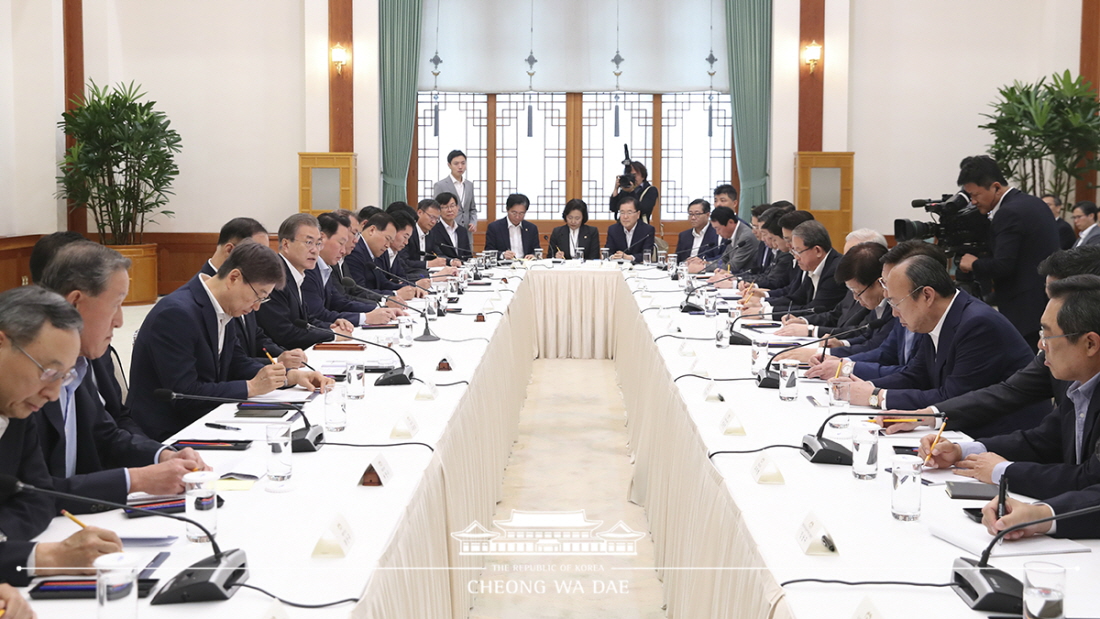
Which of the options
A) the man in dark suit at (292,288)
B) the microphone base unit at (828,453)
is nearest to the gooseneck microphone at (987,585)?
the microphone base unit at (828,453)

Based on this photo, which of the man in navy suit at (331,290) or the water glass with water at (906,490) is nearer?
the water glass with water at (906,490)

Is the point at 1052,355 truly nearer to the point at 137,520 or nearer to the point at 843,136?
the point at 137,520

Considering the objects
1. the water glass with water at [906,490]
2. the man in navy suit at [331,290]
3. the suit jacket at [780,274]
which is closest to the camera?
the water glass with water at [906,490]

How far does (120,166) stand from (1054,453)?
8.61 meters

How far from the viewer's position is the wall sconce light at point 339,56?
955cm

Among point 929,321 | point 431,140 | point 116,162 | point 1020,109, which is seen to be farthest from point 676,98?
point 929,321

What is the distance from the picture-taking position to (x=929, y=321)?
2.94 meters

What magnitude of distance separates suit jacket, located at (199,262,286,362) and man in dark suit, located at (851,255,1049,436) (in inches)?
79.6

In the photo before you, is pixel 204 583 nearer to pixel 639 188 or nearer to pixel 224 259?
pixel 224 259

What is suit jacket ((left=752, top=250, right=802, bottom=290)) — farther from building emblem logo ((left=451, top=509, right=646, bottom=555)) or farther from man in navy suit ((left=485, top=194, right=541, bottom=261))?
building emblem logo ((left=451, top=509, right=646, bottom=555))

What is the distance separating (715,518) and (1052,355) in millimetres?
774

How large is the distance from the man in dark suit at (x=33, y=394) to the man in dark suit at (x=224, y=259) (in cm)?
150

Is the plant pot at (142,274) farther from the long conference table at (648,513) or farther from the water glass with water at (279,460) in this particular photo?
the water glass with water at (279,460)

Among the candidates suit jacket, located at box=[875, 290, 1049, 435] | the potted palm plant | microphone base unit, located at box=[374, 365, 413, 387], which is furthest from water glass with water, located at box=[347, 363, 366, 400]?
the potted palm plant
